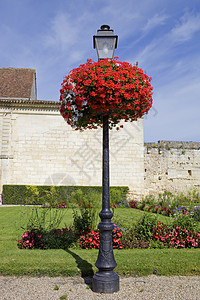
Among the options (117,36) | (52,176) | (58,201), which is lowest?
(58,201)

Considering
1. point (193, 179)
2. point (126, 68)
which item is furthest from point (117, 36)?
point (193, 179)

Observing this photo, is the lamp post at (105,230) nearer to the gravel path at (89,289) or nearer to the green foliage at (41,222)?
the gravel path at (89,289)

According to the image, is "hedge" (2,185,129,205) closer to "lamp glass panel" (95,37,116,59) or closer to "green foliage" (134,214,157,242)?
"green foliage" (134,214,157,242)

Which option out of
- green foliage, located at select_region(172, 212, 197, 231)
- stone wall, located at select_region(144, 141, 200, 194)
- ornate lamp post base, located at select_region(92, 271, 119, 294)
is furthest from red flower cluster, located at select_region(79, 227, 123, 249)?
stone wall, located at select_region(144, 141, 200, 194)

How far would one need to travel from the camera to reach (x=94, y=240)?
174 inches

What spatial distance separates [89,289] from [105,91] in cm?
241

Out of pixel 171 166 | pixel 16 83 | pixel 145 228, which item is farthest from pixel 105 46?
pixel 16 83

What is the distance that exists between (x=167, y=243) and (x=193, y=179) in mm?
10027

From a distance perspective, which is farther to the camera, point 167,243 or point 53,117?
point 53,117

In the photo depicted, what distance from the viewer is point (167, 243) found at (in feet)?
15.0

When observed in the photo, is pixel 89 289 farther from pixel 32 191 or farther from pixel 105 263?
pixel 32 191

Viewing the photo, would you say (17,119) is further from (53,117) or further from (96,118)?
(96,118)

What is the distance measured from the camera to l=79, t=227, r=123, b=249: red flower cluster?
4398 millimetres

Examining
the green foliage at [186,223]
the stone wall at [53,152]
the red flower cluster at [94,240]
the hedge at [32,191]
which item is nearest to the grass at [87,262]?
the red flower cluster at [94,240]
